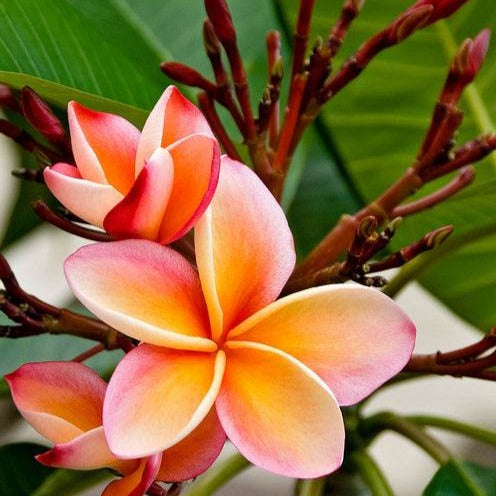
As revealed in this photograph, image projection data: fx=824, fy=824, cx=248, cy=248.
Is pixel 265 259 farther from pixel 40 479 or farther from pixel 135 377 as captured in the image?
pixel 40 479

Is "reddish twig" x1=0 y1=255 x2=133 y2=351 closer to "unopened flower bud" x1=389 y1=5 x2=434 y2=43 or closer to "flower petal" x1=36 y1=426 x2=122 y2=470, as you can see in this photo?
"flower petal" x1=36 y1=426 x2=122 y2=470

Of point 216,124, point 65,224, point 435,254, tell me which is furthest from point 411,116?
point 65,224

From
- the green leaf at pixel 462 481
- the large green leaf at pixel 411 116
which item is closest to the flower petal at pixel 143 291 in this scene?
the green leaf at pixel 462 481

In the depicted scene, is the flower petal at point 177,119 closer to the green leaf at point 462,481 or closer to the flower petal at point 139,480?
the flower petal at point 139,480

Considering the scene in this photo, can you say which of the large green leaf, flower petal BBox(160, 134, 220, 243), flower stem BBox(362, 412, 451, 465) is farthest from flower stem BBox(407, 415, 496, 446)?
flower petal BBox(160, 134, 220, 243)

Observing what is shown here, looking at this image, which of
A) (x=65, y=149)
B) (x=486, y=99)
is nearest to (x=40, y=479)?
(x=65, y=149)

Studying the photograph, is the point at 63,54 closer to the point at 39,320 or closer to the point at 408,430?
the point at 39,320
